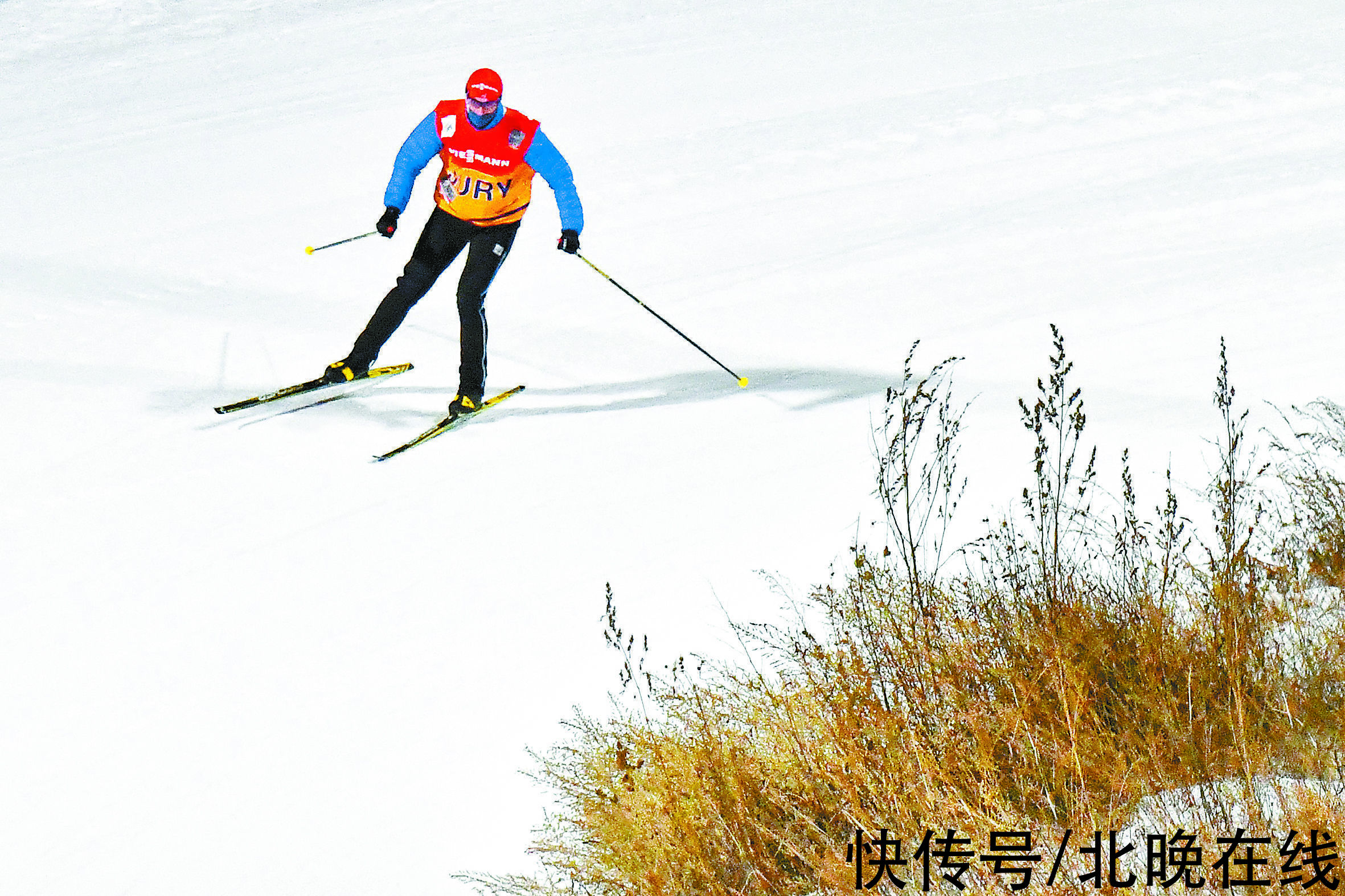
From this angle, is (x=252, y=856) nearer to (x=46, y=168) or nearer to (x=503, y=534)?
(x=503, y=534)

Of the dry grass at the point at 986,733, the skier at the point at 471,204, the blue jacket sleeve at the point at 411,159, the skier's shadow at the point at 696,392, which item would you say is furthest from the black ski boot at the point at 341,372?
the dry grass at the point at 986,733

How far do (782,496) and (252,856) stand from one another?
2392mm

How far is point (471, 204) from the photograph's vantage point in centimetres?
524

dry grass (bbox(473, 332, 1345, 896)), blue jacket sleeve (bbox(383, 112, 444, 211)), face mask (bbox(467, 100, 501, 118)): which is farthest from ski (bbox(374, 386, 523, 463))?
dry grass (bbox(473, 332, 1345, 896))

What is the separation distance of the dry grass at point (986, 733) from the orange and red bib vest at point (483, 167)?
253 centimetres

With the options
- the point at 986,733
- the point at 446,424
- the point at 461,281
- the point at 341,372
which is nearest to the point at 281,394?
the point at 341,372

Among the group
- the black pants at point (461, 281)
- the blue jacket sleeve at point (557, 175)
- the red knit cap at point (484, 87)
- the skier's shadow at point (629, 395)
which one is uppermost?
the red knit cap at point (484, 87)

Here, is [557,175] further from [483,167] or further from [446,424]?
[446,424]

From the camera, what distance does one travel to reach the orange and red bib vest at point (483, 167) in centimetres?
501

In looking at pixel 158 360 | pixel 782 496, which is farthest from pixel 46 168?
pixel 782 496

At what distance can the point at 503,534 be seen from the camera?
14.8ft

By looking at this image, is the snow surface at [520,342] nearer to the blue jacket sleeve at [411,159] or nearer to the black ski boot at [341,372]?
the black ski boot at [341,372]

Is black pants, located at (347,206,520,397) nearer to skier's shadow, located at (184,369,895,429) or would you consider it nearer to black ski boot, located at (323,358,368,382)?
black ski boot, located at (323,358,368,382)

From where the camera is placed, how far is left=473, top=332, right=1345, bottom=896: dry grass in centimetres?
247
